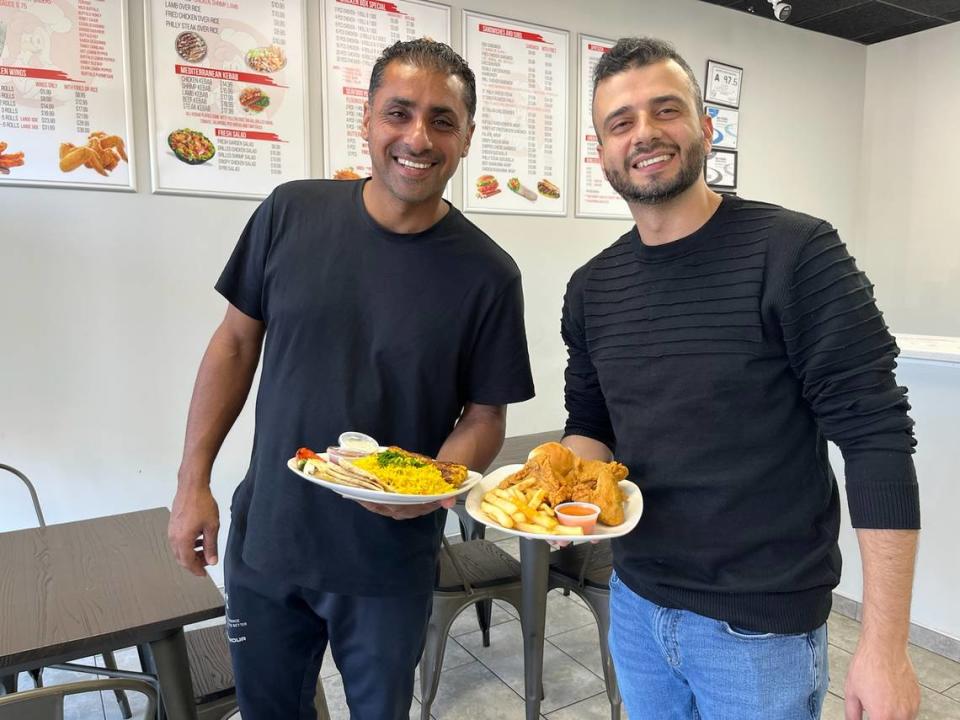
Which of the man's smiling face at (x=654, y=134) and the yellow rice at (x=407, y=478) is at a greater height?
the man's smiling face at (x=654, y=134)

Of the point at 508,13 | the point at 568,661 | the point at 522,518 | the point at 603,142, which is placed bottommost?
the point at 568,661

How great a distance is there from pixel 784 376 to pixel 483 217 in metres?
2.57

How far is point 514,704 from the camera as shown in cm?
229

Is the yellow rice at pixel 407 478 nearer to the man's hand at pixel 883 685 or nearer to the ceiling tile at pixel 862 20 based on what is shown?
the man's hand at pixel 883 685

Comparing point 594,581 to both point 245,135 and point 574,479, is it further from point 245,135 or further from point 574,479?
point 245,135

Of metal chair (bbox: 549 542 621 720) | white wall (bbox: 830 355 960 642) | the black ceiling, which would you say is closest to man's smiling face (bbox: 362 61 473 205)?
metal chair (bbox: 549 542 621 720)

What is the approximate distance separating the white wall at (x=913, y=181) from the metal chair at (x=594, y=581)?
11.6 feet

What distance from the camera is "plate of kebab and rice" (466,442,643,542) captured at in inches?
42.3

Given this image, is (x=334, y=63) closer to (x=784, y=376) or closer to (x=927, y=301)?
(x=784, y=376)

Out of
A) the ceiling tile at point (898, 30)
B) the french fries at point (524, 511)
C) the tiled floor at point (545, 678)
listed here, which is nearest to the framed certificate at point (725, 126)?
the ceiling tile at point (898, 30)

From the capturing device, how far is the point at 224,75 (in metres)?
2.79

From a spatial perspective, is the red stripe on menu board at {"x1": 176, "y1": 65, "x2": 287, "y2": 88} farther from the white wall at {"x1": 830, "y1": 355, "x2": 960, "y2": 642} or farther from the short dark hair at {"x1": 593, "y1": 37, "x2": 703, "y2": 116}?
the white wall at {"x1": 830, "y1": 355, "x2": 960, "y2": 642}

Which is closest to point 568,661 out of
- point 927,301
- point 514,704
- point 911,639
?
point 514,704

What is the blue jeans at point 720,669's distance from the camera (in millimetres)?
1045
